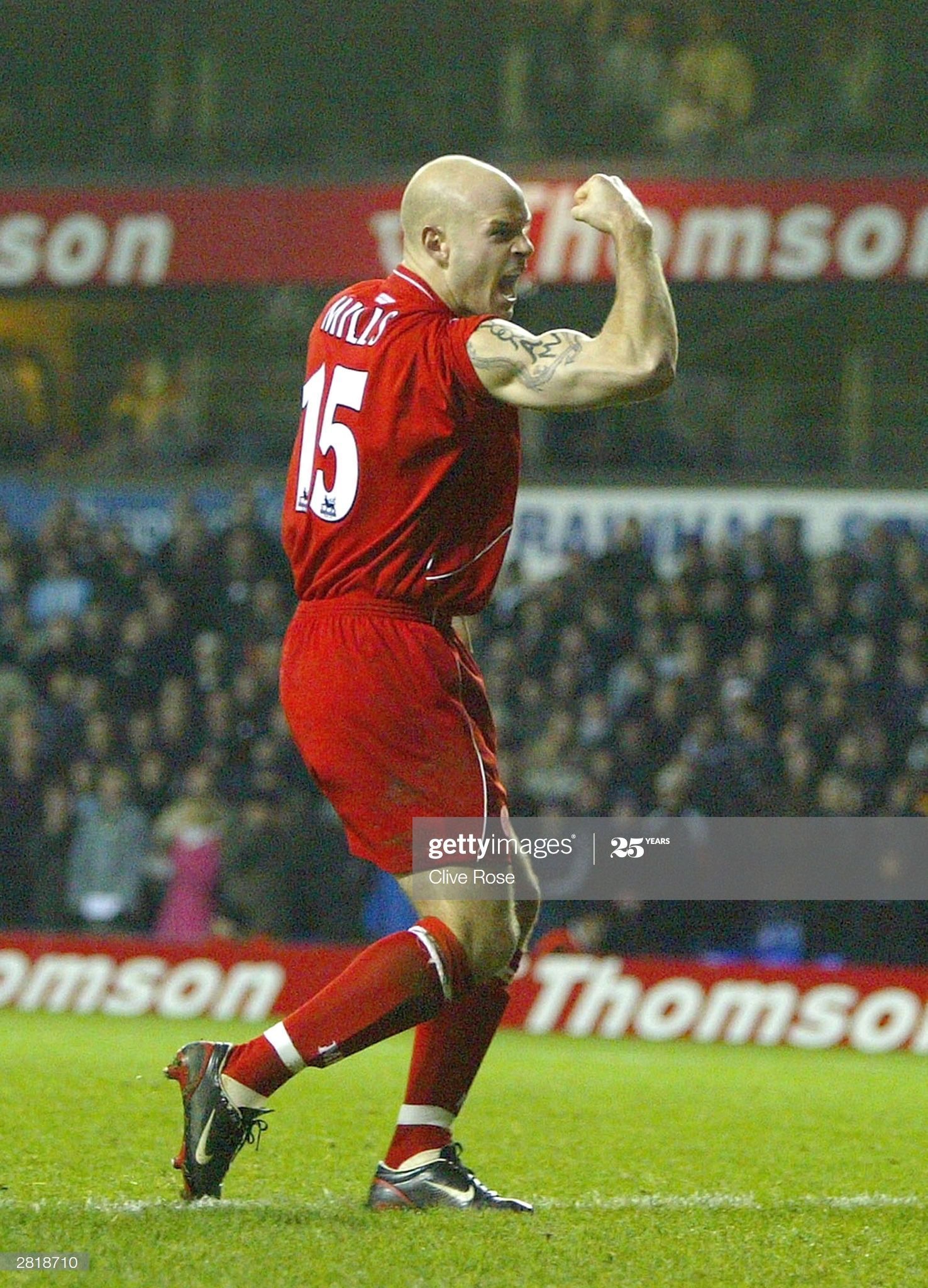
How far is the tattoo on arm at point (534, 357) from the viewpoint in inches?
159

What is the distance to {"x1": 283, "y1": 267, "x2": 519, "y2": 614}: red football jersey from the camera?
4.28 meters

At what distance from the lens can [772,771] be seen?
11.8m

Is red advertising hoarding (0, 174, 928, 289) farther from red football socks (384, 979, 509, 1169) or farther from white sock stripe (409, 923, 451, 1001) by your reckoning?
white sock stripe (409, 923, 451, 1001)

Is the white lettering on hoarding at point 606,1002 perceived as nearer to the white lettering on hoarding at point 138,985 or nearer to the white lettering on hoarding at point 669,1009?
the white lettering on hoarding at point 669,1009

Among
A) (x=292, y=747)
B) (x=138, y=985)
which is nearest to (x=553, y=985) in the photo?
(x=138, y=985)

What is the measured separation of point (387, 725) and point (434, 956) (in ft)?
1.66

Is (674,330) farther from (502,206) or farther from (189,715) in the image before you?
(189,715)

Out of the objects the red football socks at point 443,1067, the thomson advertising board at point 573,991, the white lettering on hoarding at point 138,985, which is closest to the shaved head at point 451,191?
the red football socks at point 443,1067

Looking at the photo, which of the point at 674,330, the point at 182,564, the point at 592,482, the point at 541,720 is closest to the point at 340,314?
the point at 674,330

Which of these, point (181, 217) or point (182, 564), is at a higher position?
point (181, 217)

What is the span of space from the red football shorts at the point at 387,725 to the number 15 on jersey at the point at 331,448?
8.8 inches

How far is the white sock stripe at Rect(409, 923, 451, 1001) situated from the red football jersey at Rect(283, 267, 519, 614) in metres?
0.73

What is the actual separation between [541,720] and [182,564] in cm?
324

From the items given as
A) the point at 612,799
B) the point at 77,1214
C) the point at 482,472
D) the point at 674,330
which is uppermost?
the point at 674,330
